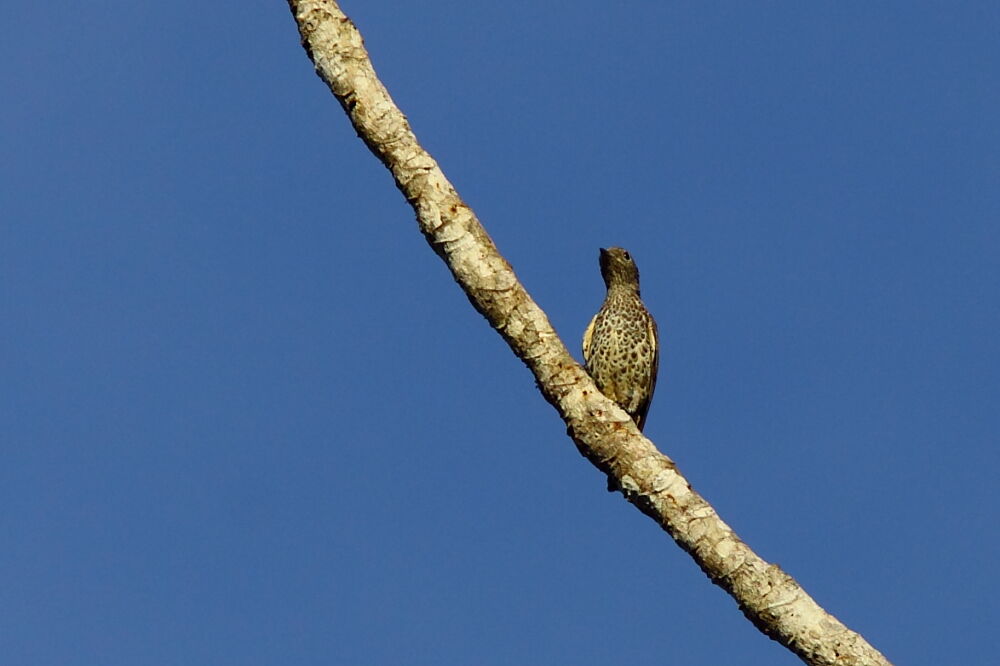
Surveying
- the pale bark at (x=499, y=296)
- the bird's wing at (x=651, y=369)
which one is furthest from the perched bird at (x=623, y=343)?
the pale bark at (x=499, y=296)

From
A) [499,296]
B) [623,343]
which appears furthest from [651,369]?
[499,296]

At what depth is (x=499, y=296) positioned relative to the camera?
698 centimetres

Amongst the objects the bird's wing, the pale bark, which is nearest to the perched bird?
the bird's wing

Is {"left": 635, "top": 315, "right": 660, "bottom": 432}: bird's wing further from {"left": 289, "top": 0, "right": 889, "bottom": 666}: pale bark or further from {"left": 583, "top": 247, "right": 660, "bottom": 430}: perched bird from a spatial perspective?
{"left": 289, "top": 0, "right": 889, "bottom": 666}: pale bark

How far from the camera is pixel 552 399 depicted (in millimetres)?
7098

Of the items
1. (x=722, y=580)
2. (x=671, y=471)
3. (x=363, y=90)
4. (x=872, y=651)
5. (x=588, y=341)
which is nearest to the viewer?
(x=872, y=651)

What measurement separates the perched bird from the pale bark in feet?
10.2

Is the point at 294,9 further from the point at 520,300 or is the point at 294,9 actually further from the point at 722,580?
the point at 722,580

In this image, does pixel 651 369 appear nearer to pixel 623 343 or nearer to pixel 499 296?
pixel 623 343

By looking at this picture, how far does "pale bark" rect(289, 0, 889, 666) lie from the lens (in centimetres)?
668

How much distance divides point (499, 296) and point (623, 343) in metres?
3.43

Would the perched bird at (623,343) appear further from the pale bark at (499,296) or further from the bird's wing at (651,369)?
the pale bark at (499,296)

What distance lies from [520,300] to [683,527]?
1340 millimetres

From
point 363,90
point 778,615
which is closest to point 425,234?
point 363,90
